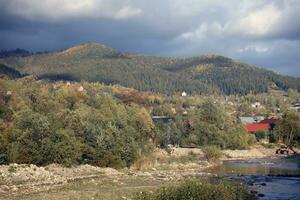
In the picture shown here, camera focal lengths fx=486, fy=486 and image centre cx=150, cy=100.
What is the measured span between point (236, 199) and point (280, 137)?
108041mm

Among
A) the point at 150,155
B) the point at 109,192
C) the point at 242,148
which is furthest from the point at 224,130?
the point at 109,192

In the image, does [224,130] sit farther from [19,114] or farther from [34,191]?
[34,191]

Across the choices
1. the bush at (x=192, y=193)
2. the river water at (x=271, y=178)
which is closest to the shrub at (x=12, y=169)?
the river water at (x=271, y=178)

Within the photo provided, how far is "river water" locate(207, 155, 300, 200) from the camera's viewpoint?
182ft

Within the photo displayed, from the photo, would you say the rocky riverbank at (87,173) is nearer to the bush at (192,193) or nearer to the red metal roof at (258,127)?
the bush at (192,193)

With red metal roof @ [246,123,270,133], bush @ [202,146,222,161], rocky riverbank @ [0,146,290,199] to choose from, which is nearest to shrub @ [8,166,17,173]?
rocky riverbank @ [0,146,290,199]

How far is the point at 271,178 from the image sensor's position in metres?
72.2

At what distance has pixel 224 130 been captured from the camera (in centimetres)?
12938

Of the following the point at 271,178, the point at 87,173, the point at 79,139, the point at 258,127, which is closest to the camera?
the point at 271,178

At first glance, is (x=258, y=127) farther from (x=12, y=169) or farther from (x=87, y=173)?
(x=12, y=169)

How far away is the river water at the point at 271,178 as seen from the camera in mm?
55469

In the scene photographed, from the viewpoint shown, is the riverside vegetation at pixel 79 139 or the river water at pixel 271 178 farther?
the river water at pixel 271 178

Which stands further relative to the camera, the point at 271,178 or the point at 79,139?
the point at 79,139

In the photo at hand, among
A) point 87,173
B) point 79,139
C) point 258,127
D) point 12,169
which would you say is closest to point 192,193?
point 87,173
